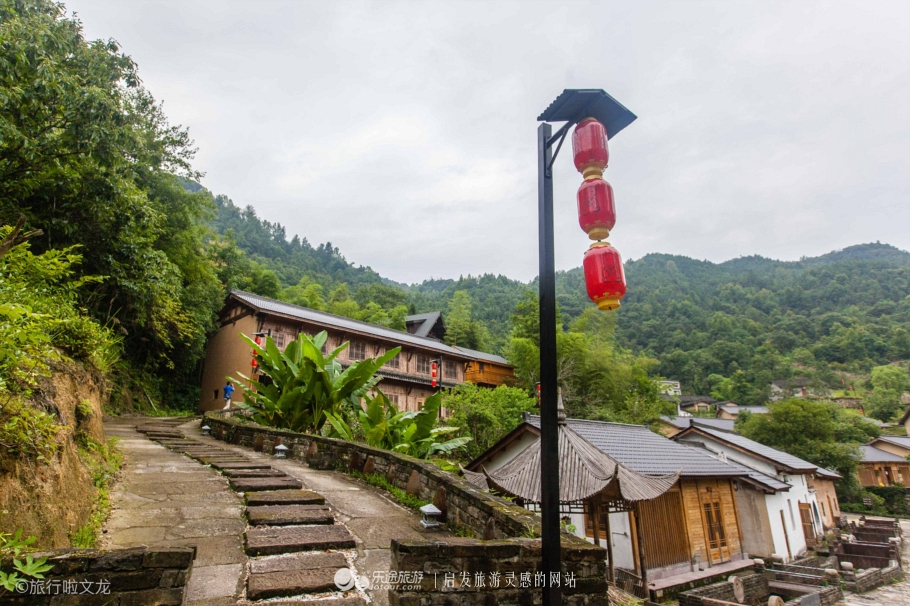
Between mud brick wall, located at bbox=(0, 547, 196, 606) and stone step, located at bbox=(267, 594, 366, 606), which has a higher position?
mud brick wall, located at bbox=(0, 547, 196, 606)

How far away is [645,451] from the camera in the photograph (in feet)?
43.2

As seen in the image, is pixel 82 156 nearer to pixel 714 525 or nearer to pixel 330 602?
pixel 330 602

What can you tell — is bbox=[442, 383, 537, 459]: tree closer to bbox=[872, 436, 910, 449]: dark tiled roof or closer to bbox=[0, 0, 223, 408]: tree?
bbox=[0, 0, 223, 408]: tree

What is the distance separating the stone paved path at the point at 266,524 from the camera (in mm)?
3270

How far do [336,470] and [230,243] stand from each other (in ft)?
75.1

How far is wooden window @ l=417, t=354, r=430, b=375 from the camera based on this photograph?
2569cm

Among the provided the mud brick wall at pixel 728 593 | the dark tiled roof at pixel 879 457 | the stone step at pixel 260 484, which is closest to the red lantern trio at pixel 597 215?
the stone step at pixel 260 484

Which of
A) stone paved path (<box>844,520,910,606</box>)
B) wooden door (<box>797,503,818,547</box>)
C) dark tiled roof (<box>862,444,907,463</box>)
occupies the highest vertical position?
dark tiled roof (<box>862,444,907,463</box>)

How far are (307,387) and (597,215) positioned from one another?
871cm

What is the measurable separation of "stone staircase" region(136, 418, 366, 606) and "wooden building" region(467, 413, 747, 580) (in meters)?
6.92

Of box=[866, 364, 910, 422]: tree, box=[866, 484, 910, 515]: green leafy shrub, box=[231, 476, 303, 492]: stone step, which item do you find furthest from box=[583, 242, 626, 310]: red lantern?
box=[866, 364, 910, 422]: tree

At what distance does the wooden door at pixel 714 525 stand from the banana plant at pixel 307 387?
1076cm

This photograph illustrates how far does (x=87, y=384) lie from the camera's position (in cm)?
620

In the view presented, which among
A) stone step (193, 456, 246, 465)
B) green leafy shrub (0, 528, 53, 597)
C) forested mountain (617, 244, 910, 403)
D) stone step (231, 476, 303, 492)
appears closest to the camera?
green leafy shrub (0, 528, 53, 597)
